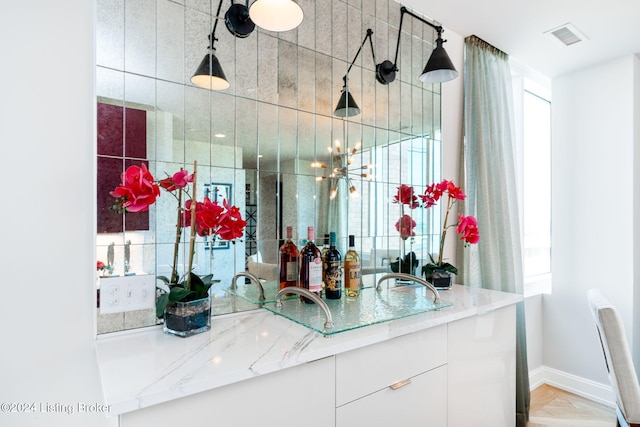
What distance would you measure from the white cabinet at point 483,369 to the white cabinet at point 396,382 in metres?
0.09

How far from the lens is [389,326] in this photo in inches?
48.4

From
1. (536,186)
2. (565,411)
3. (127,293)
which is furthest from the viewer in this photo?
(536,186)

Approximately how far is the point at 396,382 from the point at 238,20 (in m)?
1.46

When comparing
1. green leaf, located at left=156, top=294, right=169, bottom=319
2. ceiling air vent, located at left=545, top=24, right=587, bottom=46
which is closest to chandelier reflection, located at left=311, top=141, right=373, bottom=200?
green leaf, located at left=156, top=294, right=169, bottom=319

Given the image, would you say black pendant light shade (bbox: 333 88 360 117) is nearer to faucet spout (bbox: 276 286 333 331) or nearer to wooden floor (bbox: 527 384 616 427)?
faucet spout (bbox: 276 286 333 331)

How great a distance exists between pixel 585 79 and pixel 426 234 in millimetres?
1954

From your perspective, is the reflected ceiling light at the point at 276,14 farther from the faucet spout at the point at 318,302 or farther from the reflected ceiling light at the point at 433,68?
the faucet spout at the point at 318,302

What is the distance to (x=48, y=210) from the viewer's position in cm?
106

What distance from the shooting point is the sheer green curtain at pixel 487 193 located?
7.52ft

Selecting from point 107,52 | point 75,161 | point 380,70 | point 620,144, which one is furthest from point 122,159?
point 620,144

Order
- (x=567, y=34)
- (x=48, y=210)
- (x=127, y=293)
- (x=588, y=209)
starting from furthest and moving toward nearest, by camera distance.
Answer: (x=588, y=209), (x=567, y=34), (x=127, y=293), (x=48, y=210)

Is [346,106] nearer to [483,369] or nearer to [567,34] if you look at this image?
[483,369]

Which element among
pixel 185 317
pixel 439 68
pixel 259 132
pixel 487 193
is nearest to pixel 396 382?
pixel 185 317

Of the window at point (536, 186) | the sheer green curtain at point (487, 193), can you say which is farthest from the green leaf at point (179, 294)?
the window at point (536, 186)
